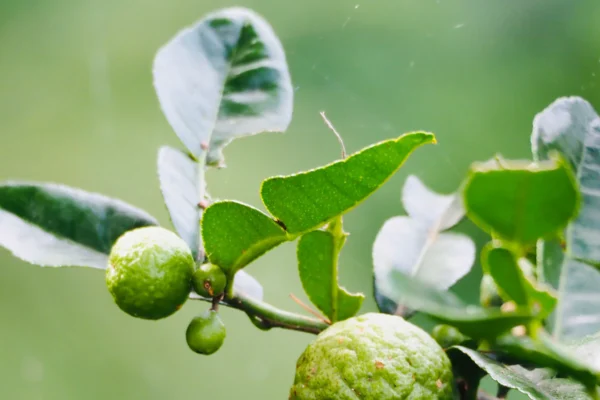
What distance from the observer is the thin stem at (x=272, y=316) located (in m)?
0.57

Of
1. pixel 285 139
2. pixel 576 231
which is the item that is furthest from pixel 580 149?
pixel 285 139

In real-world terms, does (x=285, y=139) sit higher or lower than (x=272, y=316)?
lower

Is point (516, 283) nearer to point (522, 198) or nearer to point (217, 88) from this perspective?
point (522, 198)

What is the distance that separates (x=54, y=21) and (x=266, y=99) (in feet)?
7.05

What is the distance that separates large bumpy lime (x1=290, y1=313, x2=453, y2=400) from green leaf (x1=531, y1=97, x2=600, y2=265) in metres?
0.14

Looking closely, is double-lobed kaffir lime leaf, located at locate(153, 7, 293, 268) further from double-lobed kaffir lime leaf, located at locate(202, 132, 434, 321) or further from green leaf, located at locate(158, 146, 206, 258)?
double-lobed kaffir lime leaf, located at locate(202, 132, 434, 321)

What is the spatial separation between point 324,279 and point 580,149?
0.24 meters

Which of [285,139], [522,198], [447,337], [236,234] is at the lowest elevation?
[285,139]

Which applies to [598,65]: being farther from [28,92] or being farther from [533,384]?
[28,92]

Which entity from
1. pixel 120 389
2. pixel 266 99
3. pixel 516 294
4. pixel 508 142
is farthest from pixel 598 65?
pixel 120 389

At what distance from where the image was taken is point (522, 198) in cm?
31

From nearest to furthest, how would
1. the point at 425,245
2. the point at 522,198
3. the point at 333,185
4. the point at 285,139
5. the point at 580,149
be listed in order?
the point at 522,198 < the point at 333,185 < the point at 580,149 < the point at 425,245 < the point at 285,139

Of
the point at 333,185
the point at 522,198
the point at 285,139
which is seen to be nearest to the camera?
the point at 522,198

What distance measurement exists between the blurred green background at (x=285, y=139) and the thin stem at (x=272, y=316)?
1206 millimetres
